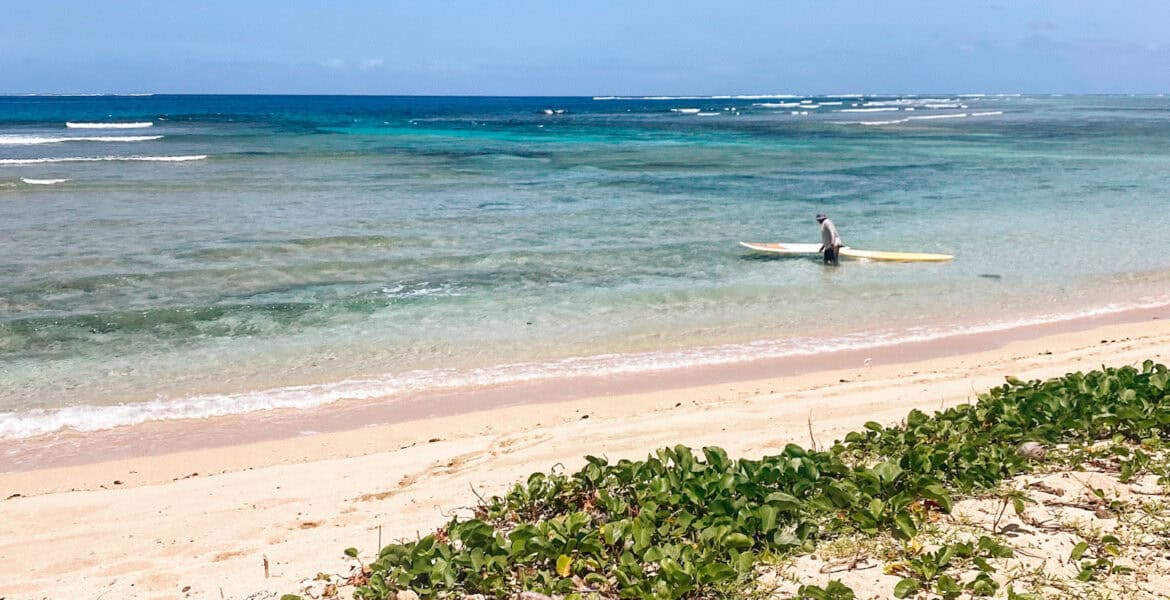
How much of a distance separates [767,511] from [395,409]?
505 centimetres

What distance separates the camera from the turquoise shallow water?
10125 millimetres

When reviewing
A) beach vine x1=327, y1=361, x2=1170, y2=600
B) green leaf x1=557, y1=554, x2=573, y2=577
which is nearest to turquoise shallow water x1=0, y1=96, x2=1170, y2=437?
beach vine x1=327, y1=361, x2=1170, y2=600

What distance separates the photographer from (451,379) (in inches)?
381

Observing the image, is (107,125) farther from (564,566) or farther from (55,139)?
(564,566)

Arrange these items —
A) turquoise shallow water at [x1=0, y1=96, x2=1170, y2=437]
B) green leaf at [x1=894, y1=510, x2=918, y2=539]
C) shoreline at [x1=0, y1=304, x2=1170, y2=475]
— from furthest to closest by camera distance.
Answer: turquoise shallow water at [x1=0, y1=96, x2=1170, y2=437]
shoreline at [x1=0, y1=304, x2=1170, y2=475]
green leaf at [x1=894, y1=510, x2=918, y2=539]

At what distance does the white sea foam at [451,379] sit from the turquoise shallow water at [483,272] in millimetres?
36

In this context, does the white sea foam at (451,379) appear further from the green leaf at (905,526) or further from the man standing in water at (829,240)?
the green leaf at (905,526)

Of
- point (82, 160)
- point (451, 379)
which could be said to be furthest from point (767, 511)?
point (82, 160)

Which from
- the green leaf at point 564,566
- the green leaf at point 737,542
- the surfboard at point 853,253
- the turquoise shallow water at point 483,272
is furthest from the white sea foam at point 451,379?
the green leaf at point 737,542

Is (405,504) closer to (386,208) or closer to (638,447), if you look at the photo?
(638,447)

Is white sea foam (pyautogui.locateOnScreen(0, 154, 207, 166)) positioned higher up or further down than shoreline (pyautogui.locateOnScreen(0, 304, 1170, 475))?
higher up

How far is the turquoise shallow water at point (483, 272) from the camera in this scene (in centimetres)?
1012

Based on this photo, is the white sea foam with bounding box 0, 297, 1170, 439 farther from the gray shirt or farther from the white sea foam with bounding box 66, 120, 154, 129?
the white sea foam with bounding box 66, 120, 154, 129

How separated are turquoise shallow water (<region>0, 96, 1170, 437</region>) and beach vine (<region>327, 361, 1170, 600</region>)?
183 inches
